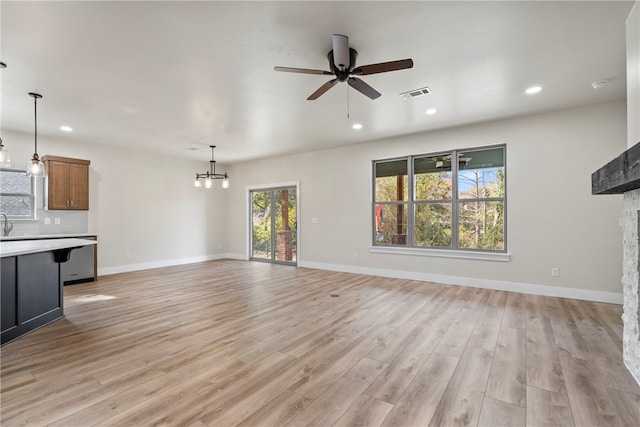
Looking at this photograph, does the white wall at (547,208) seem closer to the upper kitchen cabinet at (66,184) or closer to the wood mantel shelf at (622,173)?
the wood mantel shelf at (622,173)

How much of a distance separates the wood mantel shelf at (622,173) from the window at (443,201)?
2.46 m

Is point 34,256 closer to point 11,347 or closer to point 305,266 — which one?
point 11,347

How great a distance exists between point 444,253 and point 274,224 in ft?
14.3

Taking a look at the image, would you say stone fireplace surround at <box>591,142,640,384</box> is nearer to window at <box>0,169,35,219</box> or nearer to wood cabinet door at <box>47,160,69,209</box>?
wood cabinet door at <box>47,160,69,209</box>

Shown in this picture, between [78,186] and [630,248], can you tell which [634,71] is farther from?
[78,186]

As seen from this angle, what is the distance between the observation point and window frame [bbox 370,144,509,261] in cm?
480

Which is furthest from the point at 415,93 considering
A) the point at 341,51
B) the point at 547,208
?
the point at 547,208

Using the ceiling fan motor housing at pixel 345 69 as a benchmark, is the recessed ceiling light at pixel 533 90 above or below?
above

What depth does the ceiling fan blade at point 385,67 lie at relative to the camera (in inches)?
92.7

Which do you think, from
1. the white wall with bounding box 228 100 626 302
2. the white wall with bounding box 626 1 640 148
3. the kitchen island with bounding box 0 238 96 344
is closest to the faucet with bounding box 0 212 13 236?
the kitchen island with bounding box 0 238 96 344

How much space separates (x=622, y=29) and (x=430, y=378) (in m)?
3.30

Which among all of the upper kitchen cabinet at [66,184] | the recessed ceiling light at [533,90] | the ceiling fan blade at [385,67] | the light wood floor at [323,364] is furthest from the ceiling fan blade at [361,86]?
the upper kitchen cabinet at [66,184]

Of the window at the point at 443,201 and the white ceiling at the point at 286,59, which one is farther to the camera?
the window at the point at 443,201

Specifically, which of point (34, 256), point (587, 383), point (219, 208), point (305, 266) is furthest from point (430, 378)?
point (219, 208)
